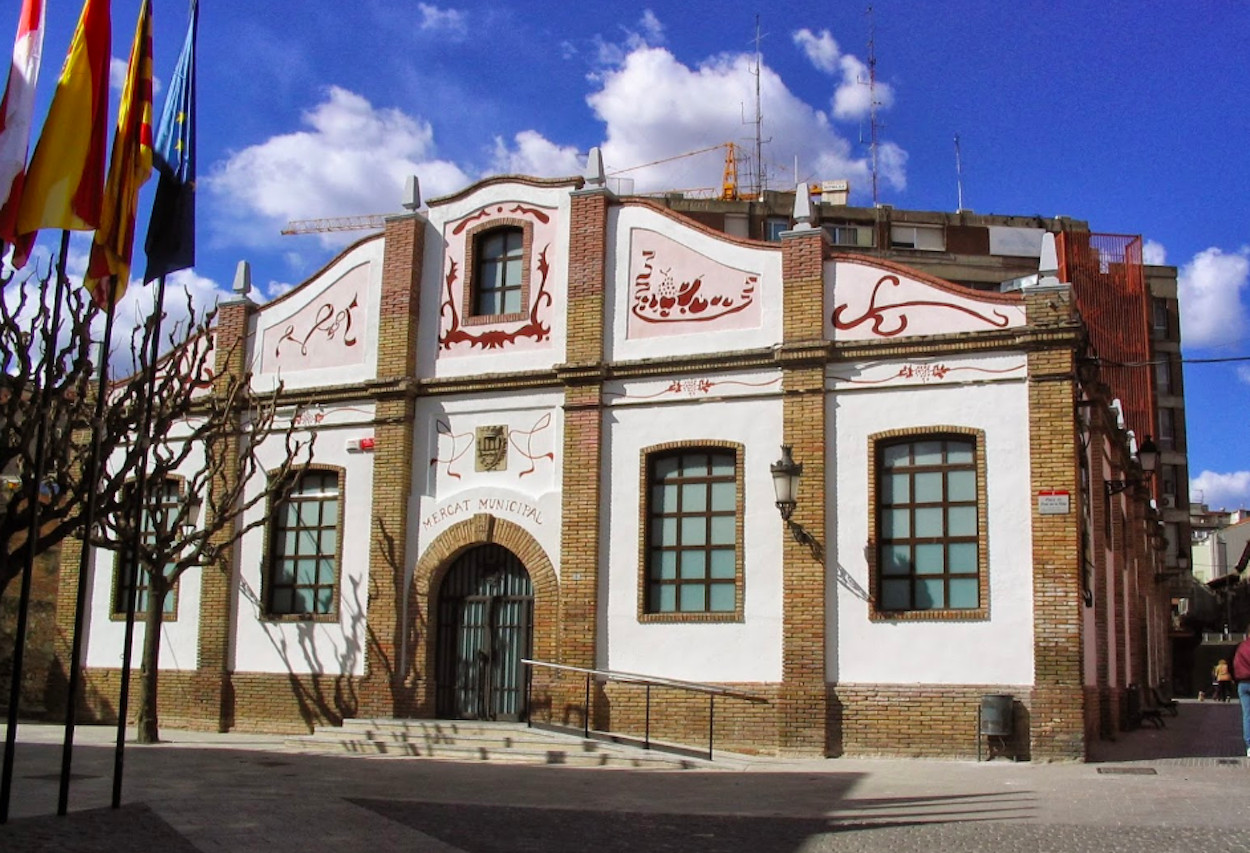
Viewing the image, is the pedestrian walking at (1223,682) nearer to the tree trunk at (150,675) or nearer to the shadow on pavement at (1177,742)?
the shadow on pavement at (1177,742)

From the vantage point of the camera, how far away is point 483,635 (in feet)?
61.0

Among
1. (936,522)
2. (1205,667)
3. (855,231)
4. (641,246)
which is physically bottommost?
(1205,667)

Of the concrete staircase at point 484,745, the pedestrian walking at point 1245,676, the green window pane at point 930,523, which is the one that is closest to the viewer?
the pedestrian walking at point 1245,676

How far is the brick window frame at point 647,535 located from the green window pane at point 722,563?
0.57ft

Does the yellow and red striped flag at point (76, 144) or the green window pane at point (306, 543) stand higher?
the yellow and red striped flag at point (76, 144)

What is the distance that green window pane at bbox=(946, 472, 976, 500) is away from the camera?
52.2 feet

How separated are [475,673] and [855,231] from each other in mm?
35198

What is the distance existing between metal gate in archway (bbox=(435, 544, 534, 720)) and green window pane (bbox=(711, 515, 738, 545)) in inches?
119

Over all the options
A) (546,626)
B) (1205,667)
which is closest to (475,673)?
(546,626)

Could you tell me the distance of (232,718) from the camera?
64.5 ft

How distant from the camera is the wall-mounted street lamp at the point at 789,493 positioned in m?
16.2

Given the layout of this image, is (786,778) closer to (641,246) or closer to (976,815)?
(976,815)

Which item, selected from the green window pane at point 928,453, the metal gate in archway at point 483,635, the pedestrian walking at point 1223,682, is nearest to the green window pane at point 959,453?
the green window pane at point 928,453

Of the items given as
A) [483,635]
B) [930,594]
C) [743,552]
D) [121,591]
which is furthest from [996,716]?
[121,591]
